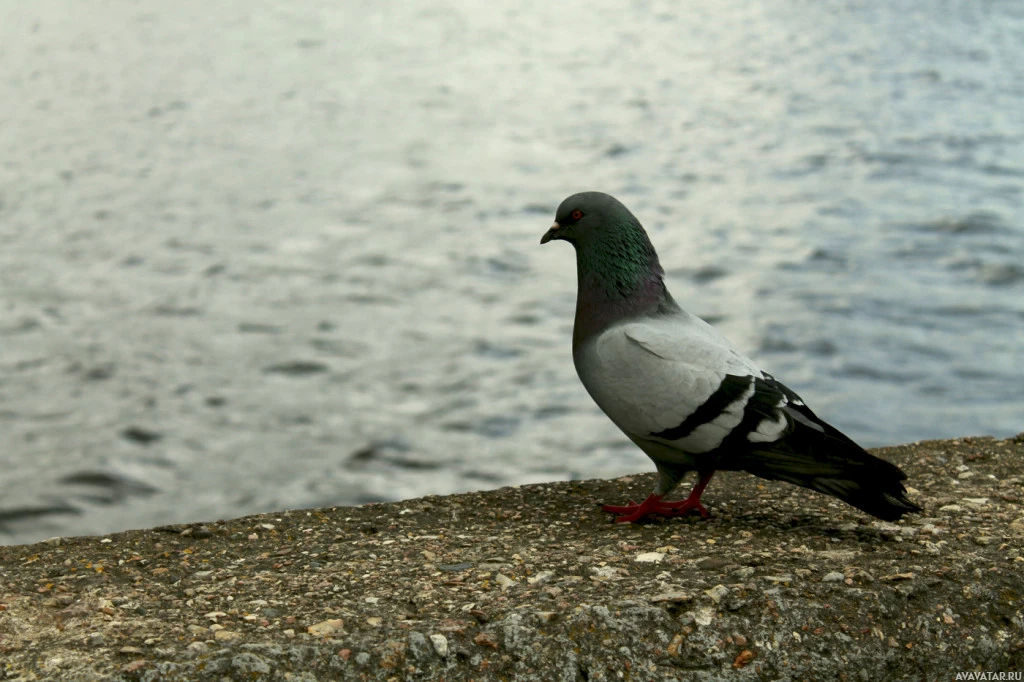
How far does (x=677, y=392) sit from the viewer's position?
12.4 feet

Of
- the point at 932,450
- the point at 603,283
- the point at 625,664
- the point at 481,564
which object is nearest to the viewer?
the point at 625,664

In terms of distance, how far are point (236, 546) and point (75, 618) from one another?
74 centimetres

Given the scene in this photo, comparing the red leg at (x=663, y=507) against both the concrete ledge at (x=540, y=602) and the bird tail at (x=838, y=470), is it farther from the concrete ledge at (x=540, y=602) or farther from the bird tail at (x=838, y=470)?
the bird tail at (x=838, y=470)

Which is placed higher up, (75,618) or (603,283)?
(603,283)

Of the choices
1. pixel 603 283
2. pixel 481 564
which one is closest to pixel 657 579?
pixel 481 564

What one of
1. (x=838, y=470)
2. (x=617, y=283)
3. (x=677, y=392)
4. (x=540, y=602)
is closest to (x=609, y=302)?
(x=617, y=283)

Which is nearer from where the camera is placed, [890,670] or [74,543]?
[890,670]

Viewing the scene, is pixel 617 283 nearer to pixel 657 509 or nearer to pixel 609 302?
pixel 609 302

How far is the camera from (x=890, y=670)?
3361 mm

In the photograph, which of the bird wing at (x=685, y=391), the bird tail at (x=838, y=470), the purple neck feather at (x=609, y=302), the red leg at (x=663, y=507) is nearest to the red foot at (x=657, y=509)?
the red leg at (x=663, y=507)

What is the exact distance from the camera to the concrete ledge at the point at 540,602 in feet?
10.7

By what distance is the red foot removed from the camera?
13.6ft

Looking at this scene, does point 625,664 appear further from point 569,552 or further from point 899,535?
point 899,535

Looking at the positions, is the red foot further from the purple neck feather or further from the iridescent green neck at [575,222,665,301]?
the iridescent green neck at [575,222,665,301]
